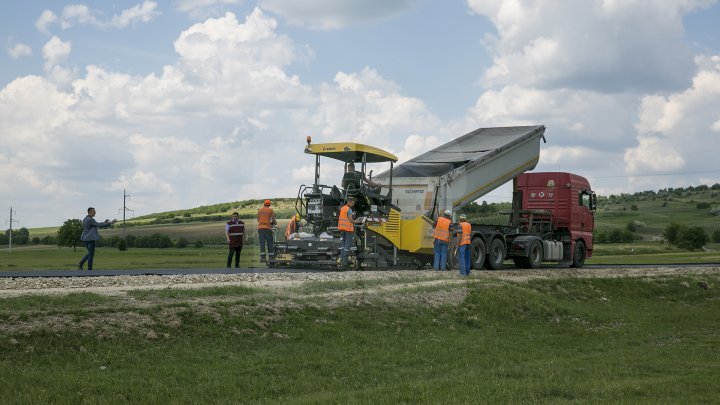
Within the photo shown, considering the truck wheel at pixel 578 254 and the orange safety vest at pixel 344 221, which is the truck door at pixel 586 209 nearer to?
the truck wheel at pixel 578 254

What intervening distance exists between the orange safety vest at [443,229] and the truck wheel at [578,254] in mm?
9602

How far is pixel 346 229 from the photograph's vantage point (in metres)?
21.3

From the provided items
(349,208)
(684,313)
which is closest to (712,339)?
(684,313)

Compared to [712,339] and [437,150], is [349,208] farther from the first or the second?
[712,339]

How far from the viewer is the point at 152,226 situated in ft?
290

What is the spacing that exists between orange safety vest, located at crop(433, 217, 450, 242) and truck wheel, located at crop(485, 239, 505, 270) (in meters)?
3.74

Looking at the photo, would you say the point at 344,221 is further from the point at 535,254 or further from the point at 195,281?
the point at 535,254

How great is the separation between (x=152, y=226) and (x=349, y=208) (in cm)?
7090

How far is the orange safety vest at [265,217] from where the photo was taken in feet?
76.3

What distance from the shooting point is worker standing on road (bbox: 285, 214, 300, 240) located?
2289 centimetres

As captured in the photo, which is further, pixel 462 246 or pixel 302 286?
pixel 462 246

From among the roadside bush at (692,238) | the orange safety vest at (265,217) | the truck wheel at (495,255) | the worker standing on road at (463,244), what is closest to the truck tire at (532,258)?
the truck wheel at (495,255)

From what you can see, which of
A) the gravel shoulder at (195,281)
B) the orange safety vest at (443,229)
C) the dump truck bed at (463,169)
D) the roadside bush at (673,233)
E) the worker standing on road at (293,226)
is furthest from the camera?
the roadside bush at (673,233)

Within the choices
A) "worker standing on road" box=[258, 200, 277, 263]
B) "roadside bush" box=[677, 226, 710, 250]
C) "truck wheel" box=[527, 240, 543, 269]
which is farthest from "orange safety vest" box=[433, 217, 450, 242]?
"roadside bush" box=[677, 226, 710, 250]
